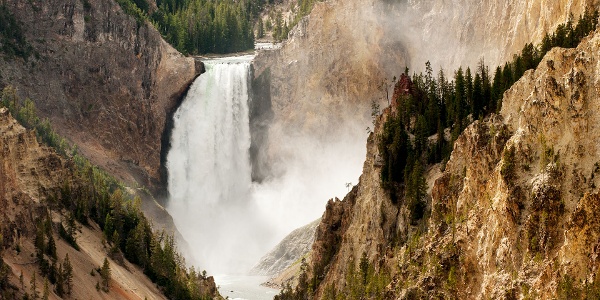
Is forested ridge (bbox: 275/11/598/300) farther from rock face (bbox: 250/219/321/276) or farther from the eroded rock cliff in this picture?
rock face (bbox: 250/219/321/276)

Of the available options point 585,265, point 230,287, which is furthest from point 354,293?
point 230,287

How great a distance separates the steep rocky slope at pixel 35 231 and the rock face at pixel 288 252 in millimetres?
16589

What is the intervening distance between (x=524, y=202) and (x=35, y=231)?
50445 millimetres

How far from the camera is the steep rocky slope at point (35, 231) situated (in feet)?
253

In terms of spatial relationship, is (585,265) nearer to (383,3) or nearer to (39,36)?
(383,3)

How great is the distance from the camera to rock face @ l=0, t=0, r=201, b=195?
130 meters

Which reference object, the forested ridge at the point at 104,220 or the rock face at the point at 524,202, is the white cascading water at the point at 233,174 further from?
the rock face at the point at 524,202

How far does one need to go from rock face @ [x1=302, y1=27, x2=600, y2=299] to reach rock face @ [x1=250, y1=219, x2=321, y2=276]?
52.0 meters

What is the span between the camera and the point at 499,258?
5159 centimetres

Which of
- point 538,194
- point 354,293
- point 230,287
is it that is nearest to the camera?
point 538,194

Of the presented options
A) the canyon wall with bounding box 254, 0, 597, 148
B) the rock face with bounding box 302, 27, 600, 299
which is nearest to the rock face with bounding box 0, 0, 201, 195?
the canyon wall with bounding box 254, 0, 597, 148

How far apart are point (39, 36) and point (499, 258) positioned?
97.7 metres

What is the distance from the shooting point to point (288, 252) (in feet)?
398

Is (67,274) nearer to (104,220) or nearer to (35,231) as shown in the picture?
(35,231)
